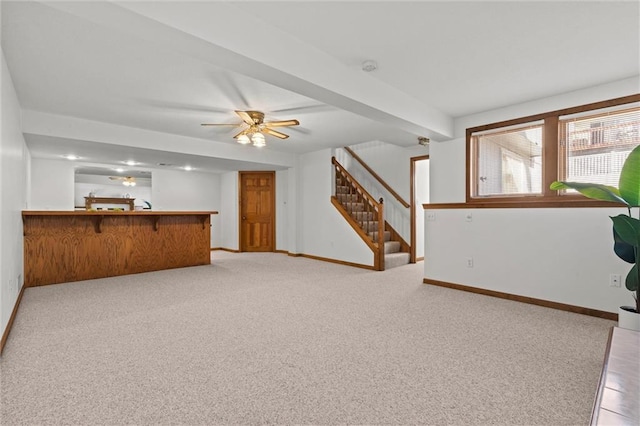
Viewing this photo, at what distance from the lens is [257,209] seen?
27.1 ft

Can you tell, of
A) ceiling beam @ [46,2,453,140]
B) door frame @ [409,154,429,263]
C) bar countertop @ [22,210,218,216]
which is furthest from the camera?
door frame @ [409,154,429,263]

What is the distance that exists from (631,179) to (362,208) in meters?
4.81

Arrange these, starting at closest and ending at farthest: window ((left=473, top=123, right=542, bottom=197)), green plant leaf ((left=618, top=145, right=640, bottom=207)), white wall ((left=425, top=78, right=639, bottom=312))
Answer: green plant leaf ((left=618, top=145, right=640, bottom=207)) < white wall ((left=425, top=78, right=639, bottom=312)) < window ((left=473, top=123, right=542, bottom=197))

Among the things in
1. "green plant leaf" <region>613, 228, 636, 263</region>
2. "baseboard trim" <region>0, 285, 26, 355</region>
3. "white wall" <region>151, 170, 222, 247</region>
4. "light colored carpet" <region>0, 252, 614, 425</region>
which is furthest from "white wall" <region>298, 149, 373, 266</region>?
"baseboard trim" <region>0, 285, 26, 355</region>

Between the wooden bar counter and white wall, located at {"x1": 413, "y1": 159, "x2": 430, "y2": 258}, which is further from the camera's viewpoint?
white wall, located at {"x1": 413, "y1": 159, "x2": 430, "y2": 258}

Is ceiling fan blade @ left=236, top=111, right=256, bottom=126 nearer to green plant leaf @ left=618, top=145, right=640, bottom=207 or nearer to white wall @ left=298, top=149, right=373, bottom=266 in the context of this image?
white wall @ left=298, top=149, right=373, bottom=266

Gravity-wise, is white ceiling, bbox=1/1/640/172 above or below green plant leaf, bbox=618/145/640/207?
above

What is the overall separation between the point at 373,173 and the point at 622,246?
4.97 metres

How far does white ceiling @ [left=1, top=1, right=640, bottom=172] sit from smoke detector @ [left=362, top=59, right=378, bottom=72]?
0.18ft

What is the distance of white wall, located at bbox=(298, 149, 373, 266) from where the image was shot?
19.9 feet

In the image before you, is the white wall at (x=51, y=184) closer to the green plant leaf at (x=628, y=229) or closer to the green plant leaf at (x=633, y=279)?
the green plant leaf at (x=628, y=229)

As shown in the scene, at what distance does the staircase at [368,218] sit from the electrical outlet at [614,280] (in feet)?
9.88

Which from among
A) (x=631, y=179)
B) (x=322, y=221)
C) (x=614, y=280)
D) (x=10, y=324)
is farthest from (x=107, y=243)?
(x=614, y=280)

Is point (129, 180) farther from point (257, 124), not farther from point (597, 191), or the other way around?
point (597, 191)
